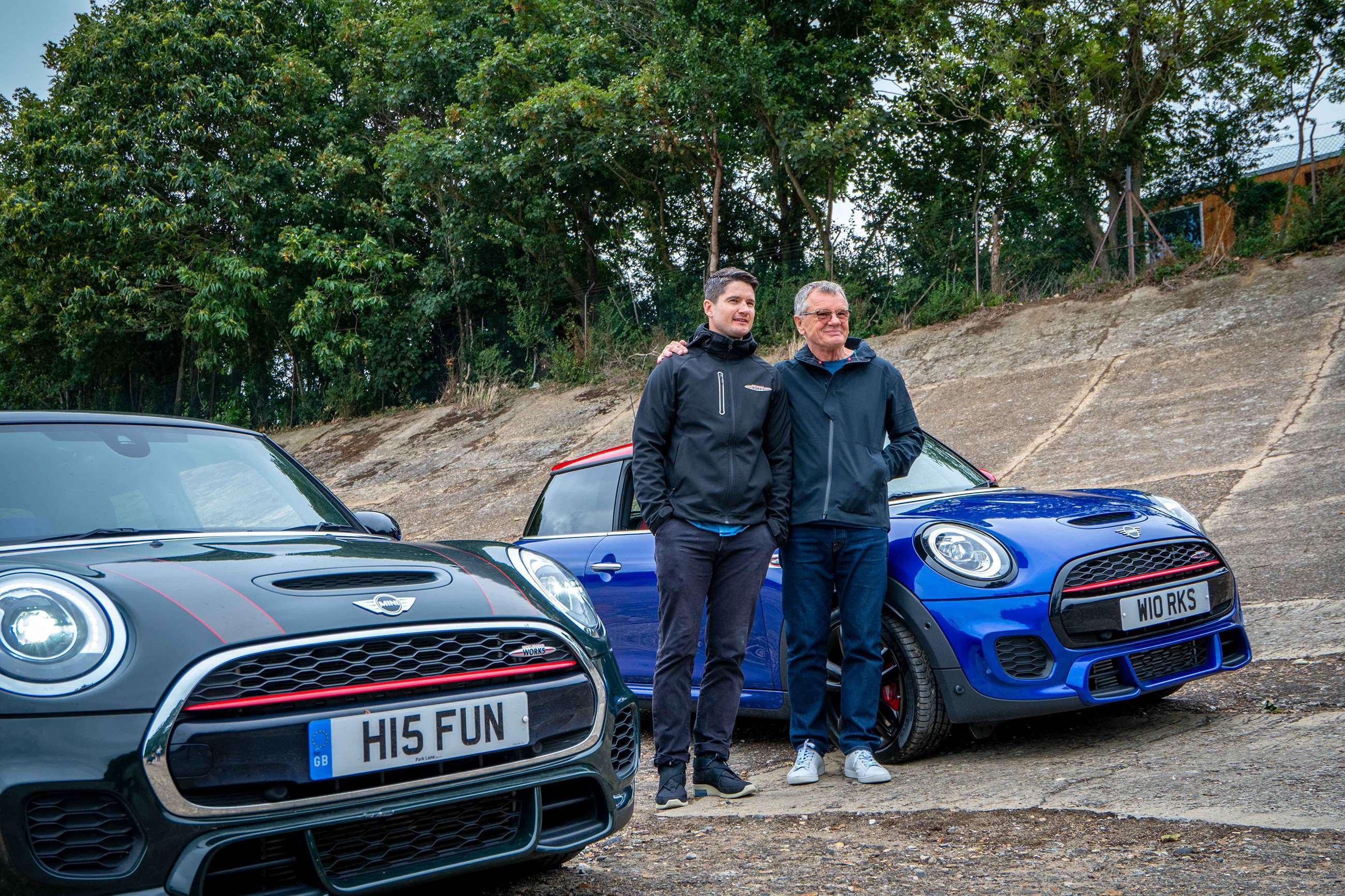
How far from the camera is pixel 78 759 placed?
2.16 meters

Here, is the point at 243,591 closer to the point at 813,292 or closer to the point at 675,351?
the point at 675,351

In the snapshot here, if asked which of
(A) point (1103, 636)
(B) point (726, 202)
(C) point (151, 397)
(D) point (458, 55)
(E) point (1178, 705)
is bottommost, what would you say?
(E) point (1178, 705)

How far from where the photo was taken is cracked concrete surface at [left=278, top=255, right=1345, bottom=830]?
3895 millimetres

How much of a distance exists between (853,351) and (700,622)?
131 centimetres

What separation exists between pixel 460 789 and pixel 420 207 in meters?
22.0

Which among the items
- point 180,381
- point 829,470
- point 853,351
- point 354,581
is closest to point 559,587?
point 354,581

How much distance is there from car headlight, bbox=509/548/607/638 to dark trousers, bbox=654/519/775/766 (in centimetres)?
75

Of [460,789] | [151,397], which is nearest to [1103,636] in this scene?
[460,789]

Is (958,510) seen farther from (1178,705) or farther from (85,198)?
(85,198)

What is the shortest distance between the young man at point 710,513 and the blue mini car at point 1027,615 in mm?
571

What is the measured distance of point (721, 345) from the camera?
13.9 ft

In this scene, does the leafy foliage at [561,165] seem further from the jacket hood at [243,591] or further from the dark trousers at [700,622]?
the jacket hood at [243,591]

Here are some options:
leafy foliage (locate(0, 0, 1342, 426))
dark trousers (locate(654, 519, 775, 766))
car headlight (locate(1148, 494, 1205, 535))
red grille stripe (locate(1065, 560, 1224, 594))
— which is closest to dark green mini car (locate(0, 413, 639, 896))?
dark trousers (locate(654, 519, 775, 766))

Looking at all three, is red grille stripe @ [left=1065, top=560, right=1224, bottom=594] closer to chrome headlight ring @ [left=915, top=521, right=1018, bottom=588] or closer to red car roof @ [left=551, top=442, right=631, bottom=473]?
Answer: chrome headlight ring @ [left=915, top=521, right=1018, bottom=588]
